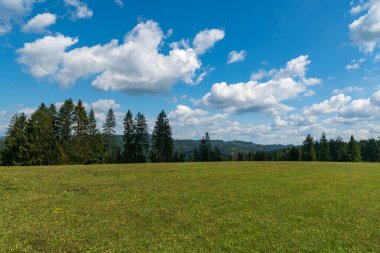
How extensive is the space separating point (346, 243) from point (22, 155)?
77.9 metres

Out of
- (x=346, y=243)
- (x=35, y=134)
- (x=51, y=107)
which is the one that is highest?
(x=51, y=107)

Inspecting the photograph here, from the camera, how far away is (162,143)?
101000mm

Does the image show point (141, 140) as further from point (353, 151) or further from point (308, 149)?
point (353, 151)

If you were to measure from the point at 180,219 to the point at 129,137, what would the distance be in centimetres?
8419

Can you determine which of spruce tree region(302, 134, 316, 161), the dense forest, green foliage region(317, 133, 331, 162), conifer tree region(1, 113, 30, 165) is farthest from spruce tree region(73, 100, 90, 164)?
green foliage region(317, 133, 331, 162)

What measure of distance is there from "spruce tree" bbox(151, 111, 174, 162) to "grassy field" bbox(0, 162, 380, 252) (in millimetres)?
72895

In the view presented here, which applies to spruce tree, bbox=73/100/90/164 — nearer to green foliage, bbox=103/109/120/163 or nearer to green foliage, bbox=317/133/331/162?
green foliage, bbox=103/109/120/163

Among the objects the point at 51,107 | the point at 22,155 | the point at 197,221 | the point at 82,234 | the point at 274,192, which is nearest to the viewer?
the point at 82,234

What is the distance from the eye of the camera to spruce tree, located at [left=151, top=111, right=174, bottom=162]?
3979 inches

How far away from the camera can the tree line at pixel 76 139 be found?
7469 centimetres

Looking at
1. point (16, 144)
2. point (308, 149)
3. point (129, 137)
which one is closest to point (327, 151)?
point (308, 149)

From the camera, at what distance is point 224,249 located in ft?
41.8

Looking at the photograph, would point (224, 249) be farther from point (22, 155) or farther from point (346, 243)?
point (22, 155)

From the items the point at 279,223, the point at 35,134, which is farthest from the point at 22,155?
the point at 279,223
